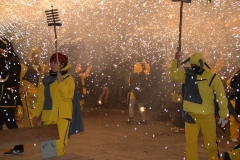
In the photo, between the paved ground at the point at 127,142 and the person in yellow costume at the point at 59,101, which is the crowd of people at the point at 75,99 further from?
the paved ground at the point at 127,142

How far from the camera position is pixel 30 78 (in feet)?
37.2

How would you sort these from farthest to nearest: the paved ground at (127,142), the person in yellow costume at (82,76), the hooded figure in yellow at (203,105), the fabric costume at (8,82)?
the person in yellow costume at (82,76)
the paved ground at (127,142)
the fabric costume at (8,82)
the hooded figure in yellow at (203,105)

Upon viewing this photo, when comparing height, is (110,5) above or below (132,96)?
above

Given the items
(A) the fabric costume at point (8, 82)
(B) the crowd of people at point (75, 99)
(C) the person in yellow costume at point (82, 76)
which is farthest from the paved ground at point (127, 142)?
(C) the person in yellow costume at point (82, 76)

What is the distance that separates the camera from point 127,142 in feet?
25.2

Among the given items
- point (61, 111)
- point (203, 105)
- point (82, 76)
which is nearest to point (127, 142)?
point (203, 105)

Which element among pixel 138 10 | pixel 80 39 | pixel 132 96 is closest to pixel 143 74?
pixel 132 96

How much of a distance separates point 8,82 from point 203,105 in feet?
10.2

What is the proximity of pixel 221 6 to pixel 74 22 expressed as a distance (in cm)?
434

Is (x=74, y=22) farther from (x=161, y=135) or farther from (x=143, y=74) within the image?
(x=161, y=135)

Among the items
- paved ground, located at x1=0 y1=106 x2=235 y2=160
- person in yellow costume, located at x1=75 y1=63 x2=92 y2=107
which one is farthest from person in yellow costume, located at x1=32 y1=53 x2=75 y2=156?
person in yellow costume, located at x1=75 y1=63 x2=92 y2=107

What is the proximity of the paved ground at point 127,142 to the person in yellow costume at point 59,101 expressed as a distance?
289 millimetres

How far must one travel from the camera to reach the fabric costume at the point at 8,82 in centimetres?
632

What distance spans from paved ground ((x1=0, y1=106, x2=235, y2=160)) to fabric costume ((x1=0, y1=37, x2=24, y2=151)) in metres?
0.64
